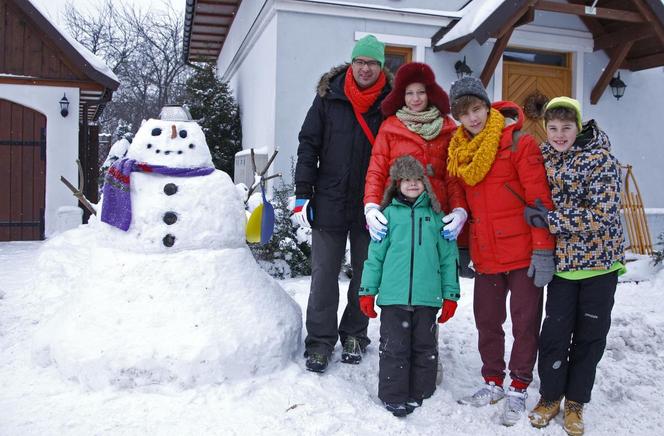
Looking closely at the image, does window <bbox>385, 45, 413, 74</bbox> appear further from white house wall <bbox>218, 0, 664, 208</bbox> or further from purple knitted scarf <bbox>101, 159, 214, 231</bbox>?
purple knitted scarf <bbox>101, 159, 214, 231</bbox>

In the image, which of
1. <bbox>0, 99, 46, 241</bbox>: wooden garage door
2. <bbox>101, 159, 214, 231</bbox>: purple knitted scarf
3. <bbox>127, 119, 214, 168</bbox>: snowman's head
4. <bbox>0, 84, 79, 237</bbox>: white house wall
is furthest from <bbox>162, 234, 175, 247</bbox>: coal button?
<bbox>0, 99, 46, 241</bbox>: wooden garage door

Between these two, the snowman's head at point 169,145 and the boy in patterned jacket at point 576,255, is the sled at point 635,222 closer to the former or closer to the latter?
the boy in patterned jacket at point 576,255

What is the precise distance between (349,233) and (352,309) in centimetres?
50

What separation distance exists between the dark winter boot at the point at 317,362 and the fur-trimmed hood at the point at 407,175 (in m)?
1.01

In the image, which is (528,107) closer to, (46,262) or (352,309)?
(352,309)

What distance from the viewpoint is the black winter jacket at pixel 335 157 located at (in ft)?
11.5

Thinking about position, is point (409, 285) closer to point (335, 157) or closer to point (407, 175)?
point (407, 175)

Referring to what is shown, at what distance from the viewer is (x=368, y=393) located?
3186 mm

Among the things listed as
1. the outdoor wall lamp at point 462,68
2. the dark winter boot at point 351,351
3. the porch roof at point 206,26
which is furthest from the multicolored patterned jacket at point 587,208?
the porch roof at point 206,26

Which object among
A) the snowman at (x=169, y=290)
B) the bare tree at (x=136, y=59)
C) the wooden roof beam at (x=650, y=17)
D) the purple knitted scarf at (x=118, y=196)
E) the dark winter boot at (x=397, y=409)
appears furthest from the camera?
the bare tree at (x=136, y=59)

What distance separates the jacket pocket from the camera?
9.78 ft

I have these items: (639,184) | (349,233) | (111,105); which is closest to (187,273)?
(349,233)

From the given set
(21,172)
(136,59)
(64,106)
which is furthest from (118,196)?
(136,59)

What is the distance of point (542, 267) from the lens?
2.85 metres
